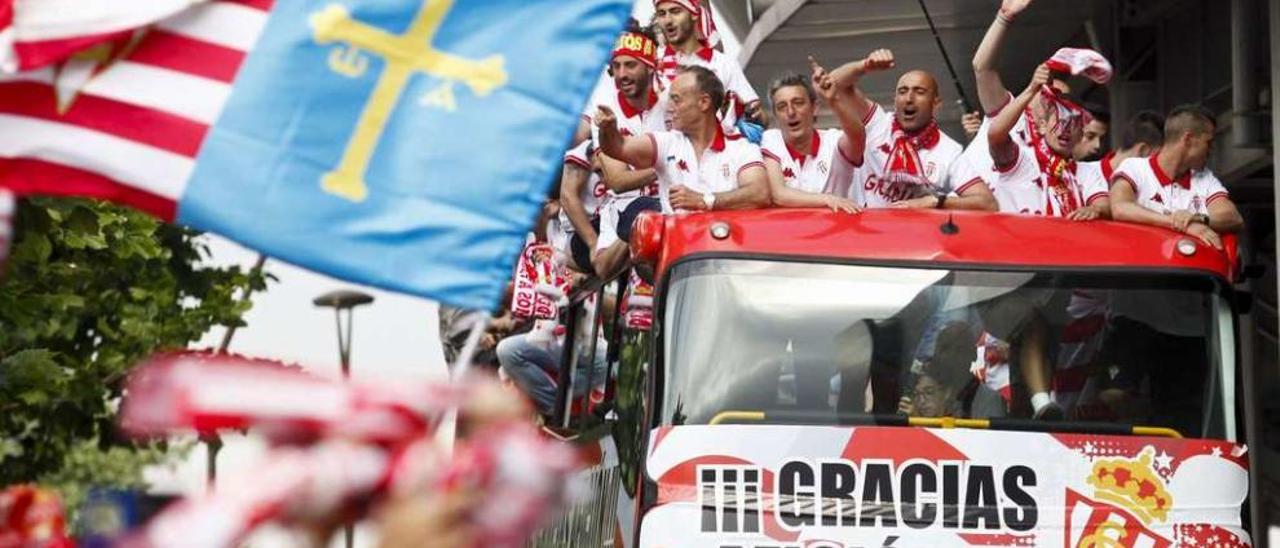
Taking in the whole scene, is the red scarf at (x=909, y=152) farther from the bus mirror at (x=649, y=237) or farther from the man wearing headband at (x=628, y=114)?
the bus mirror at (x=649, y=237)

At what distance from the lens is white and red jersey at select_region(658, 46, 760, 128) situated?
16406 mm

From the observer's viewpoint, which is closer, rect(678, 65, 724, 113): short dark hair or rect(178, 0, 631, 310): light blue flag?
rect(178, 0, 631, 310): light blue flag

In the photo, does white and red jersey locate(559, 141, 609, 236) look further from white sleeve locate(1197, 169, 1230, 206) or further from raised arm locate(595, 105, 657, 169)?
white sleeve locate(1197, 169, 1230, 206)

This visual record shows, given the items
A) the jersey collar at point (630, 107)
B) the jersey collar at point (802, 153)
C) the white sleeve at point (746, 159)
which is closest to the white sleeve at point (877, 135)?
the jersey collar at point (802, 153)

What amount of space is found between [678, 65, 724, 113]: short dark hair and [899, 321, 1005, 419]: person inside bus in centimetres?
181

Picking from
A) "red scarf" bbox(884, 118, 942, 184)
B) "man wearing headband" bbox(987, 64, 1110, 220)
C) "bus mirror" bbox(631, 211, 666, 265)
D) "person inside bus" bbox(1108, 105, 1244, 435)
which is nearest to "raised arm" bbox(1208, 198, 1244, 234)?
"person inside bus" bbox(1108, 105, 1244, 435)

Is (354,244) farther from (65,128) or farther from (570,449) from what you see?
(570,449)

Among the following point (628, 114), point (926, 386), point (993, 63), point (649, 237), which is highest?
point (993, 63)

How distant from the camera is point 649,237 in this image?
14.0 m

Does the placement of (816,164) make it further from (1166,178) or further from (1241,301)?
(1241,301)

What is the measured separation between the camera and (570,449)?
5.02 m

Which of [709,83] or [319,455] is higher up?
[709,83]

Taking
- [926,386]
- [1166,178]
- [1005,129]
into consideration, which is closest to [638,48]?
[1005,129]

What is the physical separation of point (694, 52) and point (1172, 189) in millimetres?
3108
